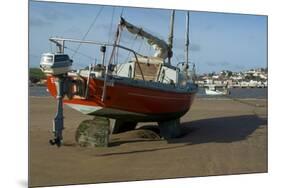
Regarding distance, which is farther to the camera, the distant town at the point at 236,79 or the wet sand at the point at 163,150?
the distant town at the point at 236,79

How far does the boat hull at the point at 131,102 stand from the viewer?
582 cm

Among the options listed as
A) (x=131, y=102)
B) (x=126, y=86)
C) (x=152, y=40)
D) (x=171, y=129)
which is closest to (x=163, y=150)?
(x=171, y=129)

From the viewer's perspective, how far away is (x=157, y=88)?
6367 millimetres

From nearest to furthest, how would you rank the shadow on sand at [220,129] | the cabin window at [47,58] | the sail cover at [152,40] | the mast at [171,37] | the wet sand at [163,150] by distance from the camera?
the cabin window at [47,58] → the wet sand at [163,150] → the sail cover at [152,40] → the mast at [171,37] → the shadow on sand at [220,129]

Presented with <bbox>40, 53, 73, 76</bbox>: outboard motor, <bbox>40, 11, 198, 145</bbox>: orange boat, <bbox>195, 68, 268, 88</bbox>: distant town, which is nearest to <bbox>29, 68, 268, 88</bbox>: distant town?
<bbox>195, 68, 268, 88</bbox>: distant town

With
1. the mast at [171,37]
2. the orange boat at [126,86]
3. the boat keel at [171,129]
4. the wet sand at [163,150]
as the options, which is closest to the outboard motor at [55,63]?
the orange boat at [126,86]

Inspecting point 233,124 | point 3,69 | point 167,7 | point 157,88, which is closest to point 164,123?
point 157,88

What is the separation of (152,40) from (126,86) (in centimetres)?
68

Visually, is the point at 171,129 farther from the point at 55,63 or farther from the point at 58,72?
the point at 55,63

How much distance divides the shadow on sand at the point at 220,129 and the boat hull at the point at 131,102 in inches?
11.2

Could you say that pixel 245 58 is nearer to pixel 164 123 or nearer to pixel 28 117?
pixel 164 123

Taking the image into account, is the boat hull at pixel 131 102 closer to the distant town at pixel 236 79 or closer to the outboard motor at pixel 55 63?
the outboard motor at pixel 55 63

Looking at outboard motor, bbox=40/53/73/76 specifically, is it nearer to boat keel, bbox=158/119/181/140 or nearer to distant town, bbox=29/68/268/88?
boat keel, bbox=158/119/181/140

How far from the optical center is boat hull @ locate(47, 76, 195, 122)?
19.1 ft
